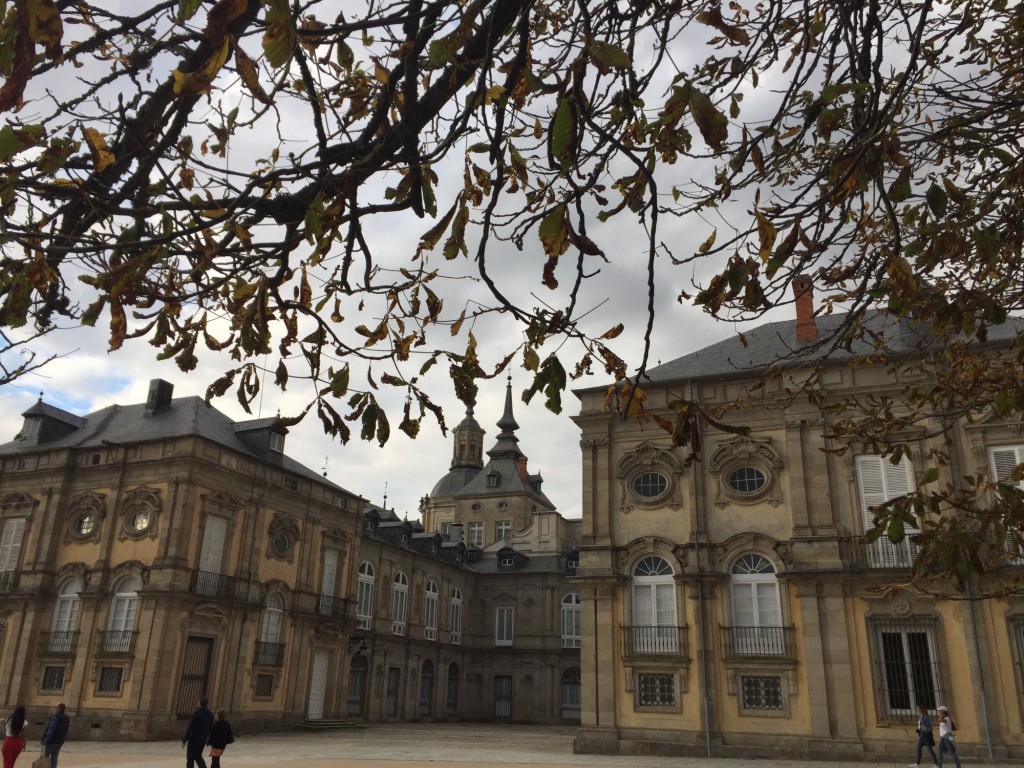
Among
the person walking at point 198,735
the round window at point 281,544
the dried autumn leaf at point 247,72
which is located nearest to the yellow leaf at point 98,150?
the dried autumn leaf at point 247,72

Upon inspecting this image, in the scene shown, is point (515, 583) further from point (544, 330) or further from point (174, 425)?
point (544, 330)

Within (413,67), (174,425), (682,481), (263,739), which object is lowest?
(263,739)

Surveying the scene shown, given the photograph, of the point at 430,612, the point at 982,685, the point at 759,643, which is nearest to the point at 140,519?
the point at 759,643

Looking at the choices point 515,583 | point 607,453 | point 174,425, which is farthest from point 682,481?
point 515,583

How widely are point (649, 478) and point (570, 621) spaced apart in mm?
24590

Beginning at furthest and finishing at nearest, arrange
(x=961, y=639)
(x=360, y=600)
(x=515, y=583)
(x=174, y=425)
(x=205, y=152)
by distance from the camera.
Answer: (x=515, y=583) < (x=360, y=600) < (x=174, y=425) < (x=961, y=639) < (x=205, y=152)

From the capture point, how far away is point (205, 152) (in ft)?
16.4

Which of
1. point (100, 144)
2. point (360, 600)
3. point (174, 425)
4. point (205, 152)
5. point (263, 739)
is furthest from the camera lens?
point (360, 600)

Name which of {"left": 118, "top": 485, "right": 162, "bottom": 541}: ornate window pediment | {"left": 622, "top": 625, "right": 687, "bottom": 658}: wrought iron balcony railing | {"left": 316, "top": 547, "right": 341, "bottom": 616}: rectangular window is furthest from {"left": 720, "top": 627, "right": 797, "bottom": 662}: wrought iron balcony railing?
{"left": 118, "top": 485, "right": 162, "bottom": 541}: ornate window pediment

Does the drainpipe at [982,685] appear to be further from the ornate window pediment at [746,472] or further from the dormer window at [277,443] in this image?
the dormer window at [277,443]

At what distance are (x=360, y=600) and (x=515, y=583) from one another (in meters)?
11.7

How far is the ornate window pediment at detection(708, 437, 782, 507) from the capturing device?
20.5m

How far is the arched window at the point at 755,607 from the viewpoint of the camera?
758 inches

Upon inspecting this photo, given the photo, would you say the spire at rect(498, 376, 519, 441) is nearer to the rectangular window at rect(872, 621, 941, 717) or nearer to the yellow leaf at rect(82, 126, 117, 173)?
the rectangular window at rect(872, 621, 941, 717)
